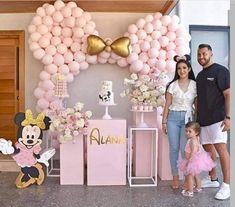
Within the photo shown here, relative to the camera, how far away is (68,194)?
3.40 metres

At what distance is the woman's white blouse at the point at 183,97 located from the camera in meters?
3.46

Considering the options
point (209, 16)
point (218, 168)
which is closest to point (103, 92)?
point (218, 168)

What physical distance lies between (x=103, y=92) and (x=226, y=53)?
8.99 ft

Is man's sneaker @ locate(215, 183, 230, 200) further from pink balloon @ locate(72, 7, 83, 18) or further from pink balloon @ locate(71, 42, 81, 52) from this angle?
pink balloon @ locate(72, 7, 83, 18)

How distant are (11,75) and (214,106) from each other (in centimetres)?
341

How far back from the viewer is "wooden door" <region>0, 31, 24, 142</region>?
521 cm

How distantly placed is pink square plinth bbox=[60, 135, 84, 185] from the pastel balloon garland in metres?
1.01

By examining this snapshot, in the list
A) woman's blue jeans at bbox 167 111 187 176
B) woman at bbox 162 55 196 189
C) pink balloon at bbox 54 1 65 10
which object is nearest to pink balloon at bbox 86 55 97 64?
pink balloon at bbox 54 1 65 10

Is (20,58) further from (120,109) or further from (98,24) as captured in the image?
(120,109)

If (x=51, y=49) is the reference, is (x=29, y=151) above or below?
below

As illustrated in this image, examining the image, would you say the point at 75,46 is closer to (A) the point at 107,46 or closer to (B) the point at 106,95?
(A) the point at 107,46

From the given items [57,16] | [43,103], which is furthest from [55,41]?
[43,103]

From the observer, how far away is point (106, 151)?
371 cm

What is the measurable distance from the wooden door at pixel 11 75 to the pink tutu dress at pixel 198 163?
2991 millimetres
